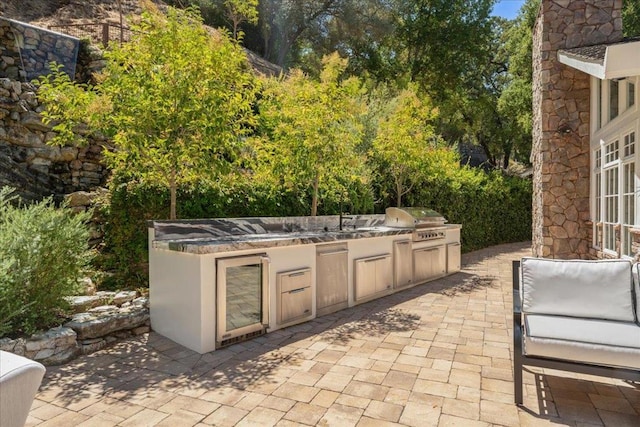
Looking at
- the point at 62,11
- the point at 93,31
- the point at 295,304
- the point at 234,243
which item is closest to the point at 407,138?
the point at 295,304

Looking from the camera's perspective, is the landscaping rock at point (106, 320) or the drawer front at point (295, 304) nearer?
the landscaping rock at point (106, 320)

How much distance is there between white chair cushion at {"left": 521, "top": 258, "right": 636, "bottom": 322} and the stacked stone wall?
300 inches

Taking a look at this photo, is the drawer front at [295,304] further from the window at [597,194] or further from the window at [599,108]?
the window at [599,108]

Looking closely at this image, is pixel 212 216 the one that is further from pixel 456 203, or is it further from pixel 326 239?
pixel 456 203

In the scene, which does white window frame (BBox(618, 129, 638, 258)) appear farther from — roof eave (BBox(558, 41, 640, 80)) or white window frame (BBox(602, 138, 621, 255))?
roof eave (BBox(558, 41, 640, 80))

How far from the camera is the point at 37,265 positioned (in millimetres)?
3527

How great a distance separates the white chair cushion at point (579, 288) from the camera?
9.45 feet

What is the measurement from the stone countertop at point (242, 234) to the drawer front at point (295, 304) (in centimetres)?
58

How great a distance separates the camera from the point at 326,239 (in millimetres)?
4730

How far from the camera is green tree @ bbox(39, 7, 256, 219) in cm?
422

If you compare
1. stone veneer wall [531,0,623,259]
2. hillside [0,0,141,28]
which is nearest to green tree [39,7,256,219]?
stone veneer wall [531,0,623,259]

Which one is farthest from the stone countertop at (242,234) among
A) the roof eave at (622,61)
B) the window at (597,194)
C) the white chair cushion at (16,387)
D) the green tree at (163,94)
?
the window at (597,194)

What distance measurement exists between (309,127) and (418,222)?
256 cm

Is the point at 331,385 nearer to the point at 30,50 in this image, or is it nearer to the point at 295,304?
the point at 295,304
